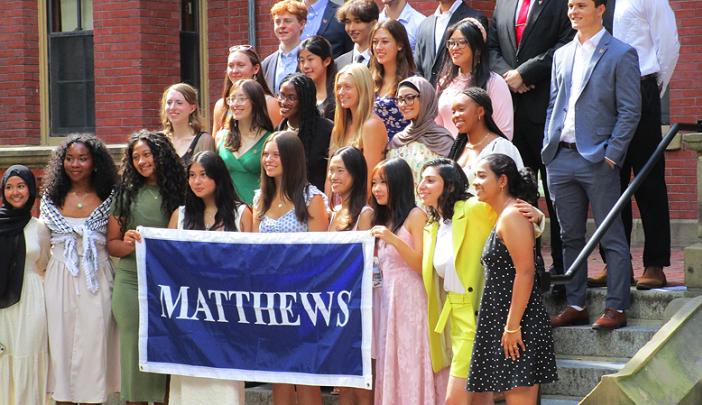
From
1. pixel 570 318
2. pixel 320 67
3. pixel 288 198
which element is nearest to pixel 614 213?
pixel 570 318

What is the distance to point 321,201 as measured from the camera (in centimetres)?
867

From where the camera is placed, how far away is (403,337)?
320 inches

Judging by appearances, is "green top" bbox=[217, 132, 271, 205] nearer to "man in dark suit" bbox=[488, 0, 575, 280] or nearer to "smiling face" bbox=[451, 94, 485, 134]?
"smiling face" bbox=[451, 94, 485, 134]

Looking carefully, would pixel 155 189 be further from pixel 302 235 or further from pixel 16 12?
pixel 16 12

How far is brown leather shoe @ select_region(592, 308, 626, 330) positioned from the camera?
883 centimetres

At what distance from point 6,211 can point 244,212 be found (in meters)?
1.64

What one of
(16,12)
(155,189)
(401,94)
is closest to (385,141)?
(401,94)

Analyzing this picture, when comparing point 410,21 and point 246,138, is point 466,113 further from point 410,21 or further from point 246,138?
point 410,21

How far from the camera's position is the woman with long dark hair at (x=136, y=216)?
9016 mm

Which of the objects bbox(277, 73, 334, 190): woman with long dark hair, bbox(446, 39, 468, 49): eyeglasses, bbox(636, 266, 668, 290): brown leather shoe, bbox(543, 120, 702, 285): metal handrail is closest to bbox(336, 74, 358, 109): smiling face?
bbox(277, 73, 334, 190): woman with long dark hair

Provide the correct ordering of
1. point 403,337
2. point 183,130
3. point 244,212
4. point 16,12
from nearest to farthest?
1. point 403,337
2. point 244,212
3. point 183,130
4. point 16,12

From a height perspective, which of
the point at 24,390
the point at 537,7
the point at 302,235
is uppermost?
the point at 537,7

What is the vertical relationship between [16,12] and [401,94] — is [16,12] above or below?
above

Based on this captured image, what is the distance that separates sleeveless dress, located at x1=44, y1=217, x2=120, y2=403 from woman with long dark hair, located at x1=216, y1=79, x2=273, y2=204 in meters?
1.04
